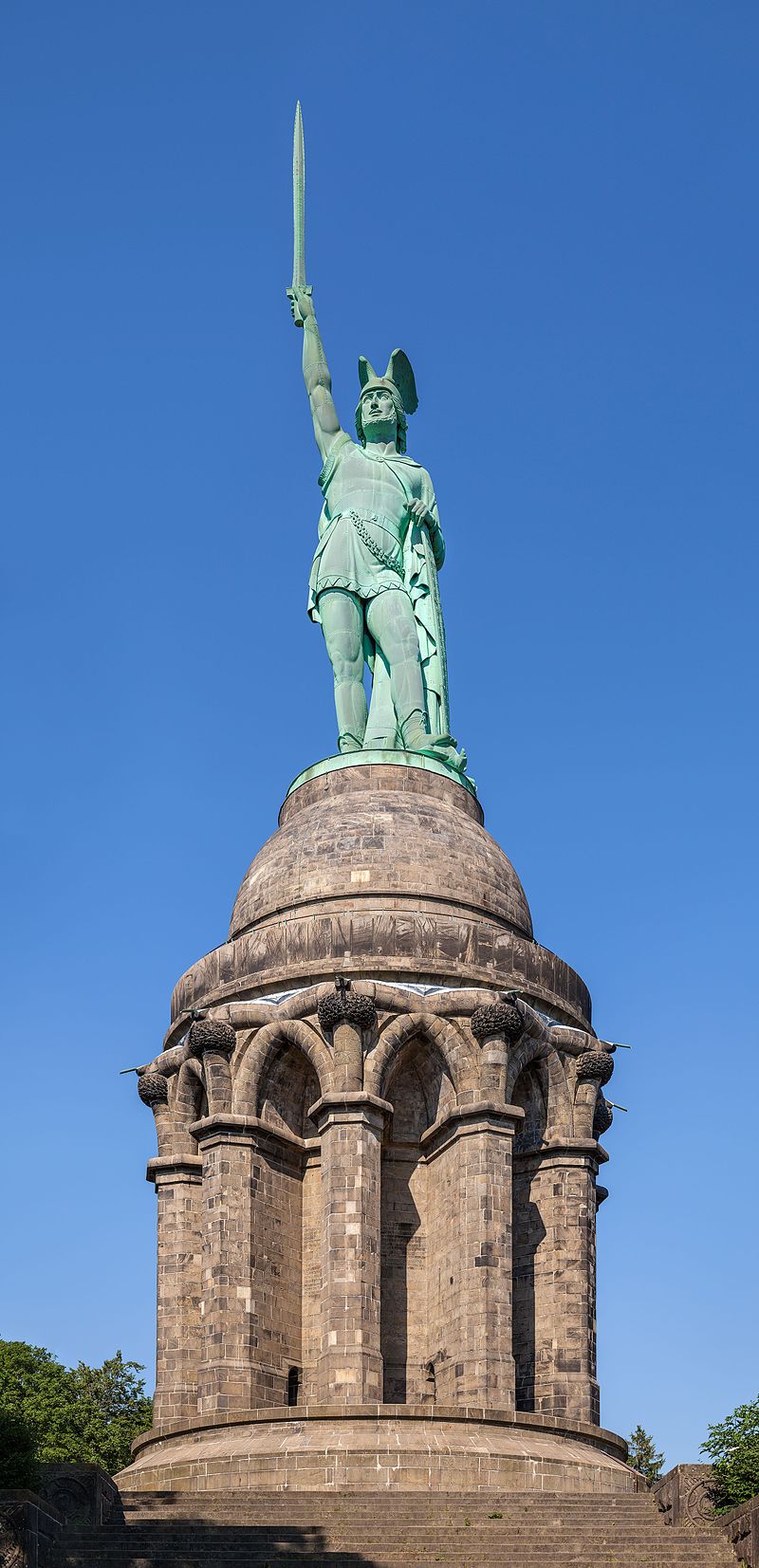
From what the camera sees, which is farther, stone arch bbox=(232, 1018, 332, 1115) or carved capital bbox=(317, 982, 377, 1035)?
stone arch bbox=(232, 1018, 332, 1115)

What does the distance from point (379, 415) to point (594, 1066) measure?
1477 centimetres

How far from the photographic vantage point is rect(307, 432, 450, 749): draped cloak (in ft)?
143

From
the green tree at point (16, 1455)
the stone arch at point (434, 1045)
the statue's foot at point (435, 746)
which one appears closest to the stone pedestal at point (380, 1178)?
the stone arch at point (434, 1045)

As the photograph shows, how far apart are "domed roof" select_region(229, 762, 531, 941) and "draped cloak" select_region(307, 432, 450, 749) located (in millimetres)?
1566

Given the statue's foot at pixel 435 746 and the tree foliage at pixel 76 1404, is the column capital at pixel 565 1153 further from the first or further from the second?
the tree foliage at pixel 76 1404

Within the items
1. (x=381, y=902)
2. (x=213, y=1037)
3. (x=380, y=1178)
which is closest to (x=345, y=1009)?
(x=213, y=1037)

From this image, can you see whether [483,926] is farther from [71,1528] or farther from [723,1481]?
[71,1528]

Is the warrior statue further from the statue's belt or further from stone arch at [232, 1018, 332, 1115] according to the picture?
stone arch at [232, 1018, 332, 1115]

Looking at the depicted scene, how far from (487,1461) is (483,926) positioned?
30.2 feet

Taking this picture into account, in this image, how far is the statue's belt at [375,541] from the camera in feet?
147

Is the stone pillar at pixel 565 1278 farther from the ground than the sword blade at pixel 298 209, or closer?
closer

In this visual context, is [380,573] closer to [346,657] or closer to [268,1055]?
[346,657]

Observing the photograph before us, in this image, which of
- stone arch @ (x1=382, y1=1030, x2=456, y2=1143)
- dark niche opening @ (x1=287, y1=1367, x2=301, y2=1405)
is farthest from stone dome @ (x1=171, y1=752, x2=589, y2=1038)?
dark niche opening @ (x1=287, y1=1367, x2=301, y2=1405)

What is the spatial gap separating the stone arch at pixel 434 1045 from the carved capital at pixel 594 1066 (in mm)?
2431
